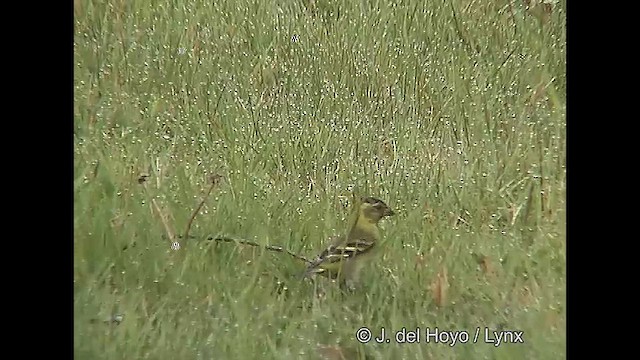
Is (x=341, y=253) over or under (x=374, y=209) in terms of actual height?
under

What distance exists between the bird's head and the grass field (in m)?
0.02

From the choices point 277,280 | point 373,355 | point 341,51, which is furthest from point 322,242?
point 341,51

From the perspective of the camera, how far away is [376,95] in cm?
207

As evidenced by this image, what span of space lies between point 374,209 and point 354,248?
0.10 meters

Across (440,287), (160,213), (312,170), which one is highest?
(312,170)

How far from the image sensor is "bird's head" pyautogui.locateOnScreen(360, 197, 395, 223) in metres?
2.02

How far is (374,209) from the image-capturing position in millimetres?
2023

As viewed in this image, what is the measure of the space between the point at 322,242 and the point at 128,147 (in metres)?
0.50

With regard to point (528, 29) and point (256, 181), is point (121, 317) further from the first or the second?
point (528, 29)

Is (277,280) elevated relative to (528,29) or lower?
lower

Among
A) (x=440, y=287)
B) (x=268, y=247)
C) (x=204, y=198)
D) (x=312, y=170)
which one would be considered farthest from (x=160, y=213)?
(x=440, y=287)

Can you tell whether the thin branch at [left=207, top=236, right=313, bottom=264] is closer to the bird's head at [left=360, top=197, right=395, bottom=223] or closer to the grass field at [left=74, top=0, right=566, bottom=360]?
the grass field at [left=74, top=0, right=566, bottom=360]

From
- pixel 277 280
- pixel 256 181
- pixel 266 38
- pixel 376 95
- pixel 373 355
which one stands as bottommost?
pixel 373 355

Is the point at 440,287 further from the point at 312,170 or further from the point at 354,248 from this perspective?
the point at 312,170
